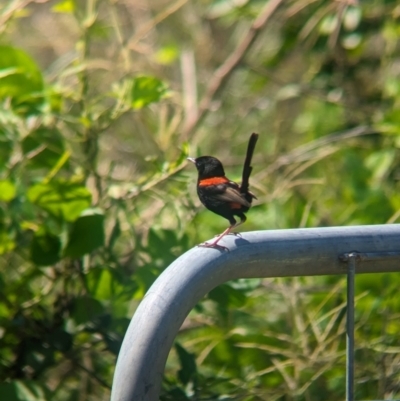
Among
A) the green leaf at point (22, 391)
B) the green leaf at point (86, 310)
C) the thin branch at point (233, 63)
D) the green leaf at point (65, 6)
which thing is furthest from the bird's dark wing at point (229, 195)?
the thin branch at point (233, 63)

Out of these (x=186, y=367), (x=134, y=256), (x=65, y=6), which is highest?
(x=65, y=6)

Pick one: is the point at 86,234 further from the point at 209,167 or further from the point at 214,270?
the point at 214,270

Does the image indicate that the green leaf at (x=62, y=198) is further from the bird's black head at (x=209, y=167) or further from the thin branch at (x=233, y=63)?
the thin branch at (x=233, y=63)

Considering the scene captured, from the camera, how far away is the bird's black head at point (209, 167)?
7.53 ft

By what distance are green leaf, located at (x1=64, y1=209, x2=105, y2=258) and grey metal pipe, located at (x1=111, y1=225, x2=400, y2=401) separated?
3.76ft

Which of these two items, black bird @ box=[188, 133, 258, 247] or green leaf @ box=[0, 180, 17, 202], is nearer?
black bird @ box=[188, 133, 258, 247]

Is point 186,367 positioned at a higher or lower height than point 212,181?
lower

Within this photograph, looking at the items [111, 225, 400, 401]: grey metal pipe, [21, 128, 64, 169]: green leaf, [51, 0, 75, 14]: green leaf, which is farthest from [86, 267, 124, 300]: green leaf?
[111, 225, 400, 401]: grey metal pipe

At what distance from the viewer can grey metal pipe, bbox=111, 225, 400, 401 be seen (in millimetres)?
1284

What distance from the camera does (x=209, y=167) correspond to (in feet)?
7.59

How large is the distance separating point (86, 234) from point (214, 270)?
126 centimetres

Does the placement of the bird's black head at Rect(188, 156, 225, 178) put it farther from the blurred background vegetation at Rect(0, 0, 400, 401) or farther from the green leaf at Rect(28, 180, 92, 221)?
the green leaf at Rect(28, 180, 92, 221)

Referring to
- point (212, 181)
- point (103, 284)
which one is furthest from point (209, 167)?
point (103, 284)

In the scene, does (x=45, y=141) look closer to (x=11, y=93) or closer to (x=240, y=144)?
(x=11, y=93)
